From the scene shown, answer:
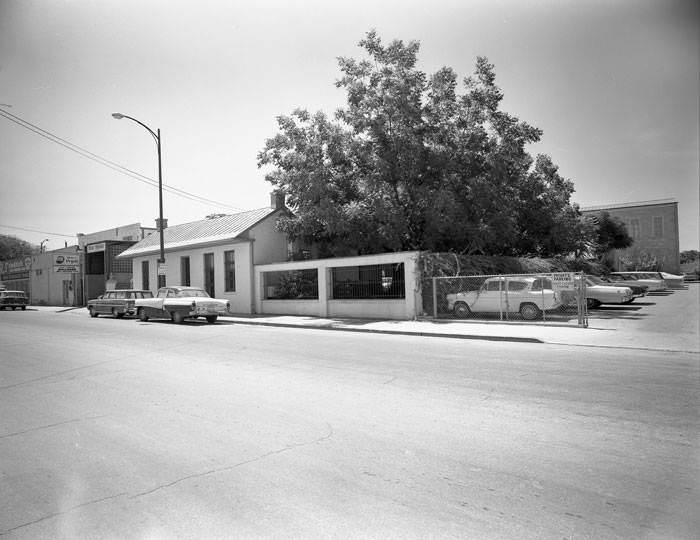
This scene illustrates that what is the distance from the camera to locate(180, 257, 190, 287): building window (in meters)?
28.9

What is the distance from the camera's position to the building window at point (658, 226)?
61106mm

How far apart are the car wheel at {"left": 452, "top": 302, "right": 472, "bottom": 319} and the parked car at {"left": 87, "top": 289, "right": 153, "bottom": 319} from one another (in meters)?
14.6

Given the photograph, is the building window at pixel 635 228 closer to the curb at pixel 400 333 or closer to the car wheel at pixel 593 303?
the car wheel at pixel 593 303

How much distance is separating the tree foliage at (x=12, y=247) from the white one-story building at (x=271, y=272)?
56.2m

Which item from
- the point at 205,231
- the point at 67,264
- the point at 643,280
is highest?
the point at 205,231

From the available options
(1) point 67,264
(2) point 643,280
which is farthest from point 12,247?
(2) point 643,280

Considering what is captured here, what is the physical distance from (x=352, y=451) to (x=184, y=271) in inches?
1052

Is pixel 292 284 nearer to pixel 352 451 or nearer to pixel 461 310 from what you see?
pixel 461 310

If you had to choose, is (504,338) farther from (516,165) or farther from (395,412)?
(516,165)

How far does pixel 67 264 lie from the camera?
37.8 metres

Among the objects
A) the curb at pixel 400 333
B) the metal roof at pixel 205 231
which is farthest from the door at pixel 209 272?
the curb at pixel 400 333

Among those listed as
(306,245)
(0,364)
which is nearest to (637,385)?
(0,364)

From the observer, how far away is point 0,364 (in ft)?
31.1

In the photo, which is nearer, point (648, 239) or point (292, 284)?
point (292, 284)
